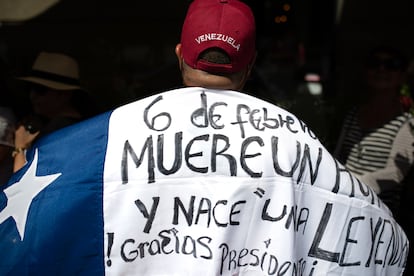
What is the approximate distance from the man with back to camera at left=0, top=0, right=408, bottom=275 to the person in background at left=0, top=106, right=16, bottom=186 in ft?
3.41

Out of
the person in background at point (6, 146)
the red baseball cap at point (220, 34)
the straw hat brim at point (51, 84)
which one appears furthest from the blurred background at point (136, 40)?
the red baseball cap at point (220, 34)

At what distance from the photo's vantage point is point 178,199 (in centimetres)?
199

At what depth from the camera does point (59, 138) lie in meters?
2.13

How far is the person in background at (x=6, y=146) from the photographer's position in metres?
3.11

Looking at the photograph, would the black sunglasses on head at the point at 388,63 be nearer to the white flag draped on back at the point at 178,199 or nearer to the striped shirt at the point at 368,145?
the striped shirt at the point at 368,145

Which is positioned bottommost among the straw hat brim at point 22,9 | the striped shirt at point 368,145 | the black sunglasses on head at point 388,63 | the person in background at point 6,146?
the striped shirt at point 368,145

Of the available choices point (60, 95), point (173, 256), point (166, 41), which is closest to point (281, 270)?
point (173, 256)

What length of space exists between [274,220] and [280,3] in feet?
23.6

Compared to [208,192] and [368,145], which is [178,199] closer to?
[208,192]

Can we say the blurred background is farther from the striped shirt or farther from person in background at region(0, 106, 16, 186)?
person in background at region(0, 106, 16, 186)

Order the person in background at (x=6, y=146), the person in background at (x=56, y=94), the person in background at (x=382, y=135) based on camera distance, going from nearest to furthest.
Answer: the person in background at (x=6, y=146), the person in background at (x=56, y=94), the person in background at (x=382, y=135)

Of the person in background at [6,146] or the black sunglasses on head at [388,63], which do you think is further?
the black sunglasses on head at [388,63]

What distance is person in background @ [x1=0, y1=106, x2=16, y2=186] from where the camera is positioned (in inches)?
122

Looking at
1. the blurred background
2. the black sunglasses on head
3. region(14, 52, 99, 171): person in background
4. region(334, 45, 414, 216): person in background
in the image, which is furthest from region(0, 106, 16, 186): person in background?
the black sunglasses on head
